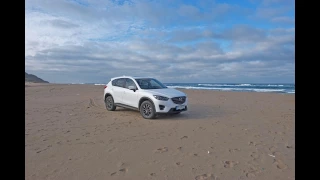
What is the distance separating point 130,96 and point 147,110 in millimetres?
1090

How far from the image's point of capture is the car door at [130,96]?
8.62 metres

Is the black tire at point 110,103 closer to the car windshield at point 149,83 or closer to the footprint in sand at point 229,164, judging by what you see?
the car windshield at point 149,83

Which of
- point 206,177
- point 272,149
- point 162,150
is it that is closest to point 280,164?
point 272,149

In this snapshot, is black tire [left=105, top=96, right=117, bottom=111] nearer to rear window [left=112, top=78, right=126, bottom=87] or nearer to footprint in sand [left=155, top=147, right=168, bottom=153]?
rear window [left=112, top=78, right=126, bottom=87]

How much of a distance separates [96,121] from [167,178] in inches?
197

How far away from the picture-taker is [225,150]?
471cm

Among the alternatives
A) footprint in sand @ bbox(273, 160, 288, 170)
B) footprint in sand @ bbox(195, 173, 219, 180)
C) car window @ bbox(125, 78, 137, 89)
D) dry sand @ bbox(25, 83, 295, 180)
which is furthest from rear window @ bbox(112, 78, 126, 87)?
footprint in sand @ bbox(273, 160, 288, 170)

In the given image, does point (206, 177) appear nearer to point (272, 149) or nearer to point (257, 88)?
point (272, 149)

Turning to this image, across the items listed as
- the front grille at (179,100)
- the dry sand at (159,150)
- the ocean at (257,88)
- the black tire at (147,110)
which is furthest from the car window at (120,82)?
the ocean at (257,88)

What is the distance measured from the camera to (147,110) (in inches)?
324
